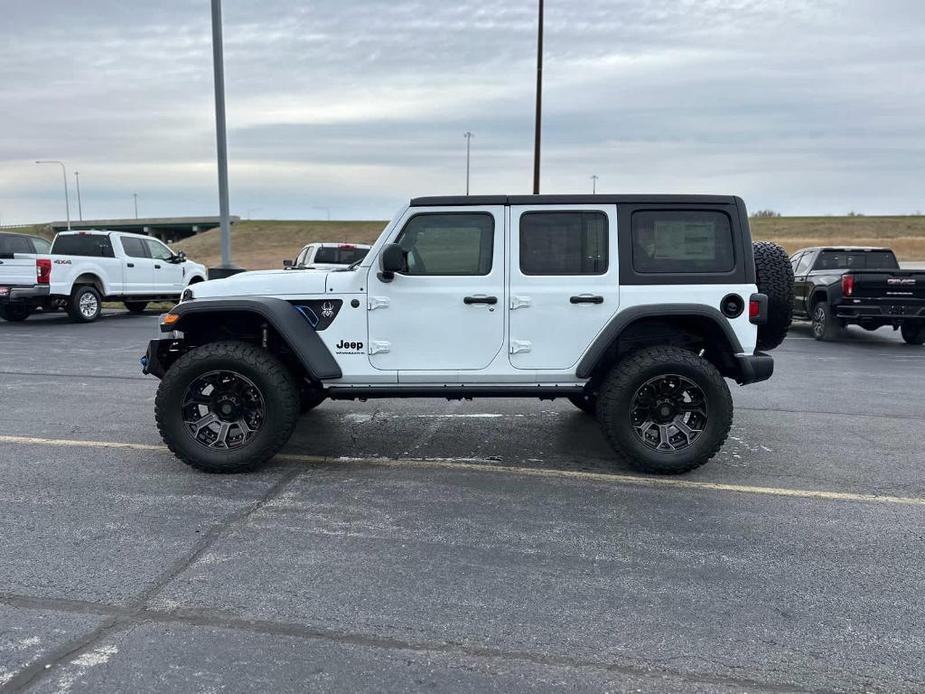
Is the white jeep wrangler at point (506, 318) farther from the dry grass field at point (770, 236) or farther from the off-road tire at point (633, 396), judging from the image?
the dry grass field at point (770, 236)

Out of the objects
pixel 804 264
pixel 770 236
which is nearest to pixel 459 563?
pixel 804 264

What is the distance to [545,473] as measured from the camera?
17.5 ft

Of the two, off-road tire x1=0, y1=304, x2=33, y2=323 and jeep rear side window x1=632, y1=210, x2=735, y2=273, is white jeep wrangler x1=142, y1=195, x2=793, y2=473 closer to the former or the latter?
jeep rear side window x1=632, y1=210, x2=735, y2=273

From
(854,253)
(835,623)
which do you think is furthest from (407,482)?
(854,253)

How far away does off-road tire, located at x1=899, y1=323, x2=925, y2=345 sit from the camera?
12.9 m

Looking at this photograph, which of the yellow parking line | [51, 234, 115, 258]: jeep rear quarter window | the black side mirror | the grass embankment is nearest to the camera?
the yellow parking line

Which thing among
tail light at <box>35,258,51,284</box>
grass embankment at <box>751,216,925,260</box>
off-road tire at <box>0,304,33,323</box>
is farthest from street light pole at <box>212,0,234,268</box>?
grass embankment at <box>751,216,925,260</box>

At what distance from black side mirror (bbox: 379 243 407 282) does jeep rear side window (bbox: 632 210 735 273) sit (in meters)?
1.65

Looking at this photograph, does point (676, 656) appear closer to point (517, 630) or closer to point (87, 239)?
point (517, 630)

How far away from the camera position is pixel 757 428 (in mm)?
6746

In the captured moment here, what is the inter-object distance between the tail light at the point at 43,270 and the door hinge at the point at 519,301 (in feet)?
41.0

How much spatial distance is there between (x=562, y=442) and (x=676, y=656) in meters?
3.23

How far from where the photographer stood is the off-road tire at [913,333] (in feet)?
42.2

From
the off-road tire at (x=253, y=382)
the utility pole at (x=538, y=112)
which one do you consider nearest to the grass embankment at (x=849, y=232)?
the utility pole at (x=538, y=112)
